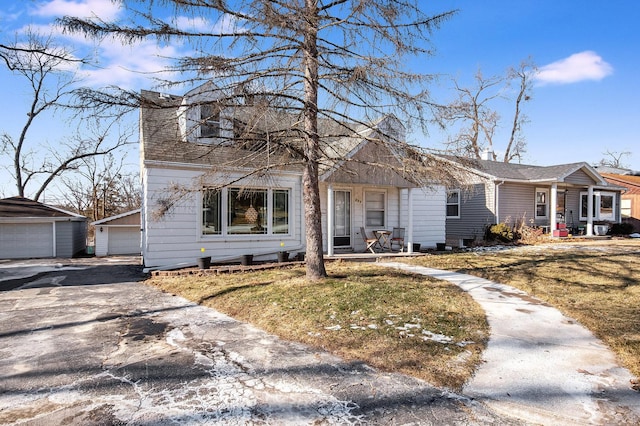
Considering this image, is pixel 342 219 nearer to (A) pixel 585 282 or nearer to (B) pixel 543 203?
(A) pixel 585 282

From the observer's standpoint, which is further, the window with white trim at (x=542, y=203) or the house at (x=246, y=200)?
the window with white trim at (x=542, y=203)

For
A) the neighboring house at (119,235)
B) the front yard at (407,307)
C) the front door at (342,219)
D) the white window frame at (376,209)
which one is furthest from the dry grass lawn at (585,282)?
the neighboring house at (119,235)

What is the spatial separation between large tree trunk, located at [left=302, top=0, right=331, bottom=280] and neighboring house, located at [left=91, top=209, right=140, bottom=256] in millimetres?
14517

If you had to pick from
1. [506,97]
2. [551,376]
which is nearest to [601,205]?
[506,97]

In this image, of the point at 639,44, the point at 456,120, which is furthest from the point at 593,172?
the point at 456,120

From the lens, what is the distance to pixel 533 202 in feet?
64.7

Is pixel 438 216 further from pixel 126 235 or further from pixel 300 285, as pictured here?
pixel 126 235

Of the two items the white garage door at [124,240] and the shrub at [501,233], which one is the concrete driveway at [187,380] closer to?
the white garage door at [124,240]

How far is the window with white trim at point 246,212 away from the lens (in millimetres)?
10688

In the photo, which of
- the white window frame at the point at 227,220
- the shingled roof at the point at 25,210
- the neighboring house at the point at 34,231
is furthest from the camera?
the shingled roof at the point at 25,210

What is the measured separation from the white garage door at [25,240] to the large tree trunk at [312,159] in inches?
684

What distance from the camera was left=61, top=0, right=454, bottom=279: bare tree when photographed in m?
6.04

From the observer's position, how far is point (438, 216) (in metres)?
14.6

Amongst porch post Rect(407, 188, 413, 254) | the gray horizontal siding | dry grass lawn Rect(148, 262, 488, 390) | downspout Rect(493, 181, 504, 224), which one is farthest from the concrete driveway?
downspout Rect(493, 181, 504, 224)
